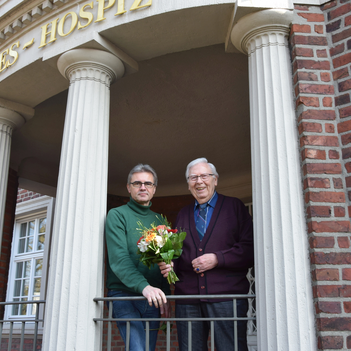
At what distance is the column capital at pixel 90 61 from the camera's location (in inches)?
137

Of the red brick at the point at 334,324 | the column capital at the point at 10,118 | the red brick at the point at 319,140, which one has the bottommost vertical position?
the red brick at the point at 334,324

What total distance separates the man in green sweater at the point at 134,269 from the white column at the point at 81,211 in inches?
5.9

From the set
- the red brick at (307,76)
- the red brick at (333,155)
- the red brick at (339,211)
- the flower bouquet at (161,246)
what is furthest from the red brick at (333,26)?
the flower bouquet at (161,246)

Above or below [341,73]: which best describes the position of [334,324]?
below

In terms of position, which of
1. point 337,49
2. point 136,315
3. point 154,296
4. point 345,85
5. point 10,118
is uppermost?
point 10,118

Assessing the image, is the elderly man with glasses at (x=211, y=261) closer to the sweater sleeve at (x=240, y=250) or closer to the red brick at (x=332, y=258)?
the sweater sleeve at (x=240, y=250)

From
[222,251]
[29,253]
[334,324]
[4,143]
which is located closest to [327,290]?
[334,324]

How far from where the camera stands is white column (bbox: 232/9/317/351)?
8.09 ft

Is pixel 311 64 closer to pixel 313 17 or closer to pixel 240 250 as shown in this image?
pixel 313 17

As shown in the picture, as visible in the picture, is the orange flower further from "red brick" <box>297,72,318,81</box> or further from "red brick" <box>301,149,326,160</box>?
"red brick" <box>297,72,318,81</box>

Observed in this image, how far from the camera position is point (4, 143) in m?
4.44

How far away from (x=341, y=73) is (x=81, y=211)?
2.16 metres

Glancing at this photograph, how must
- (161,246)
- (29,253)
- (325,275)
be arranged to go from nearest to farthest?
(325,275) < (161,246) < (29,253)

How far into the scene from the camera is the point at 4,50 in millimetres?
4258
